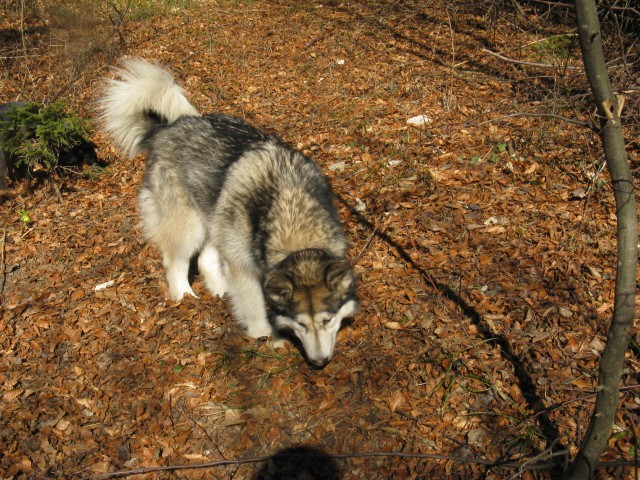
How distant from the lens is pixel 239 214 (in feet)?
14.4

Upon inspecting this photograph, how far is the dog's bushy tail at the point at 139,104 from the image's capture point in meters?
5.10

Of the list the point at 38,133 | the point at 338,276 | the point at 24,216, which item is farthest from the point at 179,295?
the point at 38,133

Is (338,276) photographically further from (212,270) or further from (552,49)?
(552,49)

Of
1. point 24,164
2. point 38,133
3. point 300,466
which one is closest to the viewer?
point 300,466

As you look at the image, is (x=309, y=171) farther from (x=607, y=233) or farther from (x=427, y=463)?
(x=607, y=233)

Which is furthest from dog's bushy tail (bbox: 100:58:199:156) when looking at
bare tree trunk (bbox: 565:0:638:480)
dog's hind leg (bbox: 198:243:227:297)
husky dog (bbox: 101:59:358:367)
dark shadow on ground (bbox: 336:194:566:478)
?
bare tree trunk (bbox: 565:0:638:480)

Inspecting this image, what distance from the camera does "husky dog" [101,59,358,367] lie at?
3.71m

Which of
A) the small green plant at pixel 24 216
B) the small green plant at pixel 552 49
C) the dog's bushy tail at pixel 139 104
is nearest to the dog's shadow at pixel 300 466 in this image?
the dog's bushy tail at pixel 139 104

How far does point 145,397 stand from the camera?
13.7 ft

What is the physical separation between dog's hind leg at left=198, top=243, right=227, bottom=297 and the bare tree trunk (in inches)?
147

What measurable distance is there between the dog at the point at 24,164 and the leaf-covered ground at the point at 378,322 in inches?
11.6

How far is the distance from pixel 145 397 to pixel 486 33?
9.69 meters

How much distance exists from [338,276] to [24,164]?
5.70 m

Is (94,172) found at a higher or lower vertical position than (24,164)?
lower
